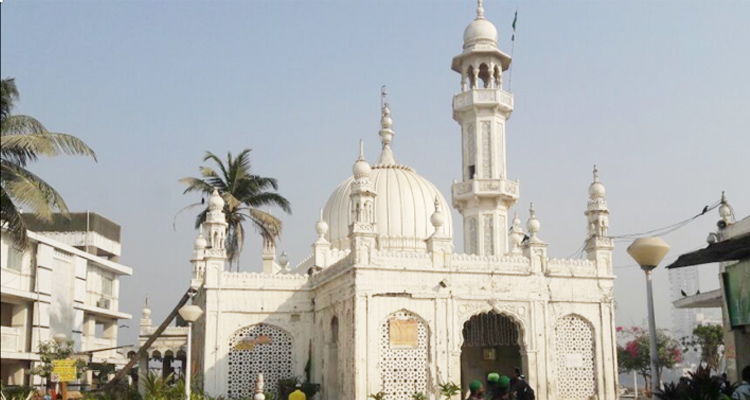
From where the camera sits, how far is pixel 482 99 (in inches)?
1183

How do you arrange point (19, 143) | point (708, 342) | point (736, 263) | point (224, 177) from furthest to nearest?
point (708, 342), point (224, 177), point (736, 263), point (19, 143)

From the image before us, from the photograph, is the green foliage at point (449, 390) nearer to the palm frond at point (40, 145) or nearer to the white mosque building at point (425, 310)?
the white mosque building at point (425, 310)

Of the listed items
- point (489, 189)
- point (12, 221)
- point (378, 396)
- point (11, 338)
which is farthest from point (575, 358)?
point (11, 338)

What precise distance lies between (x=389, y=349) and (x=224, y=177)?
446 inches

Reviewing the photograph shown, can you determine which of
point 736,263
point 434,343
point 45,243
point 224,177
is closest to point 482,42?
point 224,177

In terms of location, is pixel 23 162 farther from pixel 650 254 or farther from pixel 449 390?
pixel 449 390

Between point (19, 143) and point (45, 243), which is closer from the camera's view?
point (19, 143)

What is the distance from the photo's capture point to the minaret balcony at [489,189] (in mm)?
29359

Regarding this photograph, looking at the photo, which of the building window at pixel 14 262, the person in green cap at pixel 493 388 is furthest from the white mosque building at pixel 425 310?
the person in green cap at pixel 493 388

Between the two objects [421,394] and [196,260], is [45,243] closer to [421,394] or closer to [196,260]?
[196,260]

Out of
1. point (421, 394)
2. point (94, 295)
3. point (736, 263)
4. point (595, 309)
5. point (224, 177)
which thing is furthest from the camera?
point (94, 295)

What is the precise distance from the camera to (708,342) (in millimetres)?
35469

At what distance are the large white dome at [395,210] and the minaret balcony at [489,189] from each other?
3.75ft

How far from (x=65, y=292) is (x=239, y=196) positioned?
1339 centimetres
